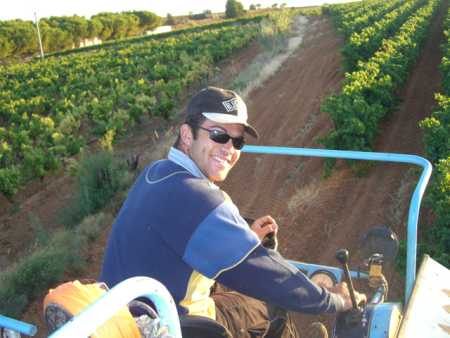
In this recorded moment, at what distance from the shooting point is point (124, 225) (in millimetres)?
2410

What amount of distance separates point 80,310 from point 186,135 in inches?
43.6

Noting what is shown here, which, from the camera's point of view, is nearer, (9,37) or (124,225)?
(124,225)

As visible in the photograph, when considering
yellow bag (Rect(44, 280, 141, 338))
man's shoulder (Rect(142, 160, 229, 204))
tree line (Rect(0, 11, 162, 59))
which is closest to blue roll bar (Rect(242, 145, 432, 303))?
man's shoulder (Rect(142, 160, 229, 204))

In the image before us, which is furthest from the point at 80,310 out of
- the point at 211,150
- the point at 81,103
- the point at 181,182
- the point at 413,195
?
the point at 81,103

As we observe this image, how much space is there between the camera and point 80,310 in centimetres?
173

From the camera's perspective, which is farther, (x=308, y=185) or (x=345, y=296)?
(x=308, y=185)

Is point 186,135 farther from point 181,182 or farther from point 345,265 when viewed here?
point 345,265

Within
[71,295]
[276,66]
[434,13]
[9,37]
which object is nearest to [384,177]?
[71,295]

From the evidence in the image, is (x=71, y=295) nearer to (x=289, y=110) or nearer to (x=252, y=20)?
(x=289, y=110)

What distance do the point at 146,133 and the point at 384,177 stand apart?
9.86m

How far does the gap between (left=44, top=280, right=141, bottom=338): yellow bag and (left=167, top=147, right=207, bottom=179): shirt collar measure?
2.73 ft

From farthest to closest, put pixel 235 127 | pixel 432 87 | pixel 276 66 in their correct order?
pixel 276 66 → pixel 432 87 → pixel 235 127

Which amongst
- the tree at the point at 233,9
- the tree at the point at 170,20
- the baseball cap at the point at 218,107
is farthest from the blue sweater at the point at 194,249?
the tree at the point at 170,20

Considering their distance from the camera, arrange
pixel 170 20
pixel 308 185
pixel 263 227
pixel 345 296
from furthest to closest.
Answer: pixel 170 20 → pixel 308 185 → pixel 263 227 → pixel 345 296
